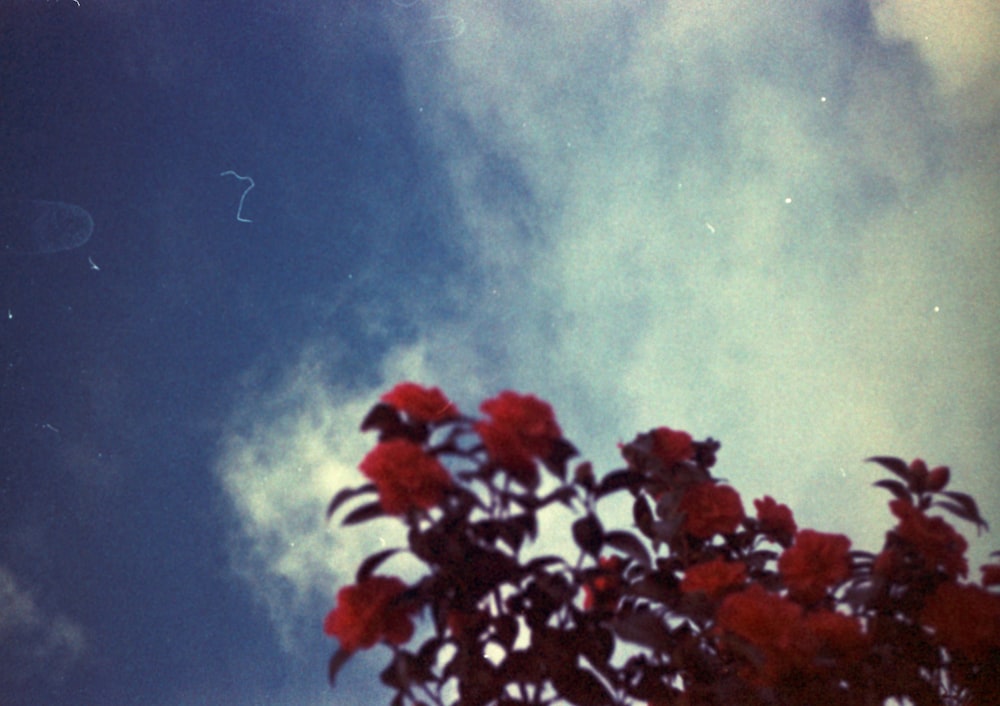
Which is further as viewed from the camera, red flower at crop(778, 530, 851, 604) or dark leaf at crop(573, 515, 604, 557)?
red flower at crop(778, 530, 851, 604)

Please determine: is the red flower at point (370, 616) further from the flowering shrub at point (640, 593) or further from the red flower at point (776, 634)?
the red flower at point (776, 634)

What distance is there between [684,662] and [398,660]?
0.57 meters

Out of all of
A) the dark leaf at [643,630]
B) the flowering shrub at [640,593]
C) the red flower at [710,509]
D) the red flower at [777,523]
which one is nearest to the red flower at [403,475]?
the flowering shrub at [640,593]

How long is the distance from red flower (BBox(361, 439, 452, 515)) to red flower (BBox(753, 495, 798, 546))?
90 cm

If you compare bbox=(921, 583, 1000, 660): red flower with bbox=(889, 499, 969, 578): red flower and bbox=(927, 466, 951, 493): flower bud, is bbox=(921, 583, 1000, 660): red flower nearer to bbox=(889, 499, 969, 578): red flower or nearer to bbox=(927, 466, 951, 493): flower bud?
bbox=(889, 499, 969, 578): red flower

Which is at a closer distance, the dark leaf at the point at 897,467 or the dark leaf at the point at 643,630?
the dark leaf at the point at 643,630

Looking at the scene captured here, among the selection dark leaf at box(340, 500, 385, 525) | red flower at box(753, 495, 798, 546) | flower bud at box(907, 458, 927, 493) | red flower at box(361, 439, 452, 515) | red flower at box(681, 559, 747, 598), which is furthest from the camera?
red flower at box(753, 495, 798, 546)

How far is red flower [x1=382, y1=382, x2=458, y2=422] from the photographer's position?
116cm

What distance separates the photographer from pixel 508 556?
4.00 ft

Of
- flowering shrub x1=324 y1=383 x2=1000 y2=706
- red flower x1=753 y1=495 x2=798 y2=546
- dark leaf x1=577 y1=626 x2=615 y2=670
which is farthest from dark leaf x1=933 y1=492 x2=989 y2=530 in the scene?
dark leaf x1=577 y1=626 x2=615 y2=670

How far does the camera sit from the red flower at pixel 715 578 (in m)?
1.33

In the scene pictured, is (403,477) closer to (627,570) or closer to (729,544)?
(627,570)

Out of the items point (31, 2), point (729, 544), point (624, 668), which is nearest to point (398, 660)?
point (624, 668)

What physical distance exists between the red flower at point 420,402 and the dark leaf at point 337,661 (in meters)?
0.41
